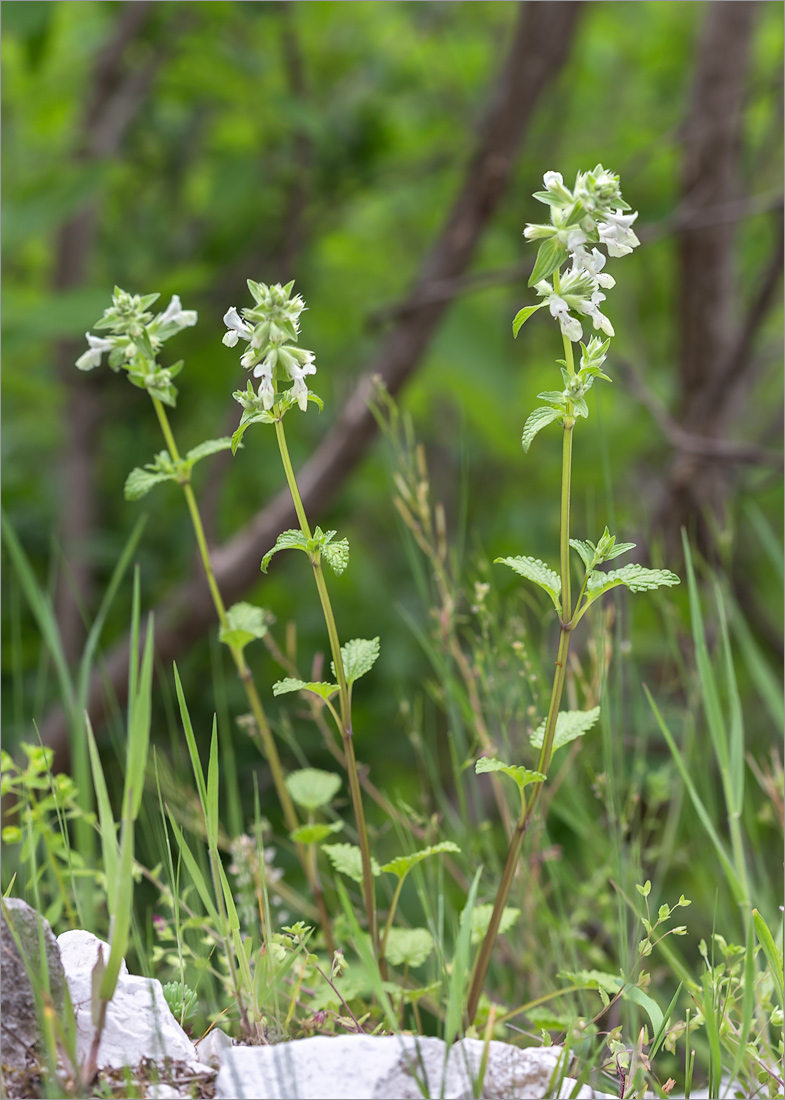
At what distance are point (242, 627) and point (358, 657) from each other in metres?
0.15

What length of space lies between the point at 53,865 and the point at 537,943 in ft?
1.42

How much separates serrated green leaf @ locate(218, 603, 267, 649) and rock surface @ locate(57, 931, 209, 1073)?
219mm

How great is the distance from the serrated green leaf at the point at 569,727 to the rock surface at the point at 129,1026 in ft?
0.93

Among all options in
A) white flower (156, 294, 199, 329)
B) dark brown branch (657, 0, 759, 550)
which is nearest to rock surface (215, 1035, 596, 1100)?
white flower (156, 294, 199, 329)

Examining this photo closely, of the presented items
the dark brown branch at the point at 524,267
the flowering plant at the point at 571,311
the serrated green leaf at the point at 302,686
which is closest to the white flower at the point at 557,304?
the flowering plant at the point at 571,311

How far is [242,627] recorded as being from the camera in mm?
725

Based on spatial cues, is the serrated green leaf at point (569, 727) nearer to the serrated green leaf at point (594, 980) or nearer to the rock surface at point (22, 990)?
the serrated green leaf at point (594, 980)

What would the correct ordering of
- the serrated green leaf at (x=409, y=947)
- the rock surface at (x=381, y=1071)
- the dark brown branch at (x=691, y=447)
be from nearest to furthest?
the rock surface at (x=381, y=1071)
the serrated green leaf at (x=409, y=947)
the dark brown branch at (x=691, y=447)

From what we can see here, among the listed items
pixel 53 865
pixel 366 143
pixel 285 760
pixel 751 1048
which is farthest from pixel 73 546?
pixel 751 1048

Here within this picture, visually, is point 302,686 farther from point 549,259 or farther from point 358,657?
point 549,259

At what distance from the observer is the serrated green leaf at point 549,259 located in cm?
54

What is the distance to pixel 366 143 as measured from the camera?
1.91 m

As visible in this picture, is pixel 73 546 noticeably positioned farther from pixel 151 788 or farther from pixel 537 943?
pixel 537 943

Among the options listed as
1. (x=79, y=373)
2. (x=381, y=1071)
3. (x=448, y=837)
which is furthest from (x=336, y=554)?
(x=79, y=373)
